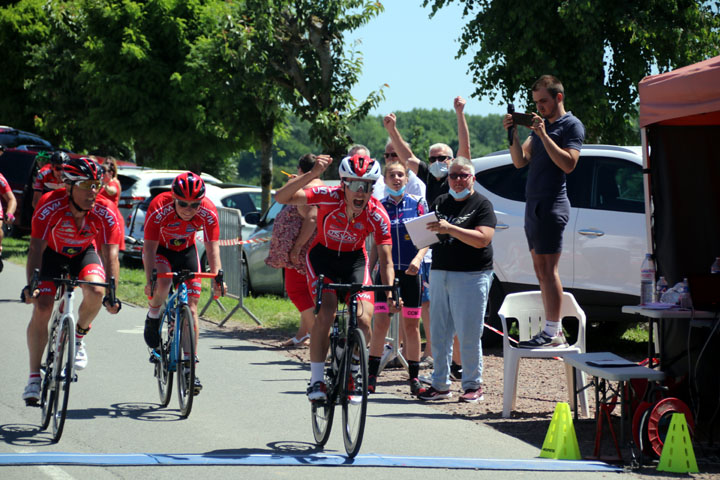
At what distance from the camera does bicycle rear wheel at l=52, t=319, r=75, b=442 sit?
7367 millimetres

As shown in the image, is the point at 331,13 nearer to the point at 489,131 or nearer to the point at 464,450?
the point at 464,450

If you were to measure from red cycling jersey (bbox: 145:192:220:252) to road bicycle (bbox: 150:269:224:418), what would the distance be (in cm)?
32

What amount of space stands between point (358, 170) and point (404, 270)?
2.67 metres

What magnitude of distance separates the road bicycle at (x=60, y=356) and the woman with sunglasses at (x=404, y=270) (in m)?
2.86

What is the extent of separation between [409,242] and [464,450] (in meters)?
2.93

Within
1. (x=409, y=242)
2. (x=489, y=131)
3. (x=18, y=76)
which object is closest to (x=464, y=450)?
(x=409, y=242)

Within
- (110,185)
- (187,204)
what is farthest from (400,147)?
(110,185)

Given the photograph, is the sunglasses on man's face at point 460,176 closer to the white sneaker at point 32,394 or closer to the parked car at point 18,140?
the white sneaker at point 32,394

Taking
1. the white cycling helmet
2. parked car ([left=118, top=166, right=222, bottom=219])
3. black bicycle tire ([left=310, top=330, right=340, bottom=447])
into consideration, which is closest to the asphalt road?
black bicycle tire ([left=310, top=330, right=340, bottom=447])

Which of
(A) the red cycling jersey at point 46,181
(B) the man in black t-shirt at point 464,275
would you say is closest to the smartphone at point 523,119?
(B) the man in black t-shirt at point 464,275

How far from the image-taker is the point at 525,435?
26.5 feet

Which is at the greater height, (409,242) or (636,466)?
(409,242)

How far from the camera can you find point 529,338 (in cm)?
965

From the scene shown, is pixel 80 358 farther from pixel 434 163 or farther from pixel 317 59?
pixel 317 59
